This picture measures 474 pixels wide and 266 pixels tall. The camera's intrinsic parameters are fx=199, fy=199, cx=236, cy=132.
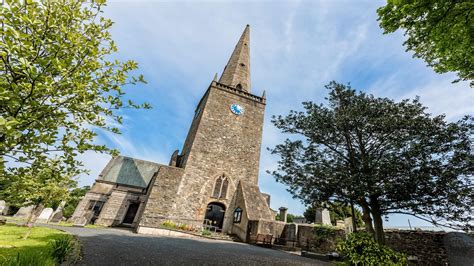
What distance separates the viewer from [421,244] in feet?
31.8

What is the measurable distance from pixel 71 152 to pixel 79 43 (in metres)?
1.68

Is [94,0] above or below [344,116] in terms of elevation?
below

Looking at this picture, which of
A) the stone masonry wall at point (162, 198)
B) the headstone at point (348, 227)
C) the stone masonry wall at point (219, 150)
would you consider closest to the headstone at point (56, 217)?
the stone masonry wall at point (162, 198)

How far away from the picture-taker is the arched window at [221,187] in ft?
61.8

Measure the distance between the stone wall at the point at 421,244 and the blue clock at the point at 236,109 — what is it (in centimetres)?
1672

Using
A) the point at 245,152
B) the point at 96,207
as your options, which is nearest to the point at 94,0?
the point at 245,152

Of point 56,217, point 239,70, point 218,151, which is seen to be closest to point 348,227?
point 218,151

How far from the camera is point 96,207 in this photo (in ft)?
77.4

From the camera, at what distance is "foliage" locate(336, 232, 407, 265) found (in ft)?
22.2

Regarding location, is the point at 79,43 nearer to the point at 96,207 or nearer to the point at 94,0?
the point at 94,0

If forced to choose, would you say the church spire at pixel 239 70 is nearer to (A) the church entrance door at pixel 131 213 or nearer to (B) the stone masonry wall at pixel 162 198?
(B) the stone masonry wall at pixel 162 198

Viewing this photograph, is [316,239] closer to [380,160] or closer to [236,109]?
[380,160]

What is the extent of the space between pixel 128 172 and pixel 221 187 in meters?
16.6

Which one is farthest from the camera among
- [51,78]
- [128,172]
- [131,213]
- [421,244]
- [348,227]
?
[128,172]
